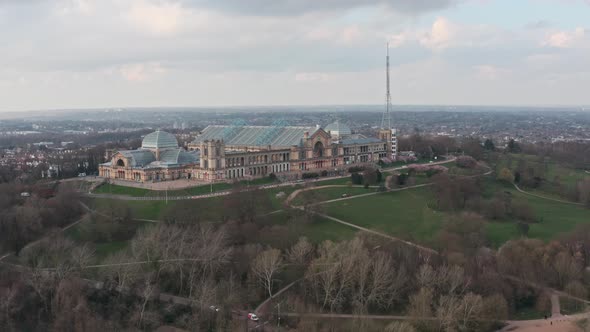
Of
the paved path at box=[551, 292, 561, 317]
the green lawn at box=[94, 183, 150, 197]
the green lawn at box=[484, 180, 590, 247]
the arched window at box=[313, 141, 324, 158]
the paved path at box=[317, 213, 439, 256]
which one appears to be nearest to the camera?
the paved path at box=[551, 292, 561, 317]

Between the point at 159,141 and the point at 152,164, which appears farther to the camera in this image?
the point at 159,141

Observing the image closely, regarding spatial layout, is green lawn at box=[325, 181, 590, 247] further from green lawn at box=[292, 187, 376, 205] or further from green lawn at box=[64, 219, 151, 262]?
green lawn at box=[64, 219, 151, 262]

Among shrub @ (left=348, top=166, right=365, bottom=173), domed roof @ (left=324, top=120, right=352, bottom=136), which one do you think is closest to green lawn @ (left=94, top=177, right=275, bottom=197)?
shrub @ (left=348, top=166, right=365, bottom=173)

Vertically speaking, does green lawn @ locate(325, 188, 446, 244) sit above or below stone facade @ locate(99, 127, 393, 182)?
below

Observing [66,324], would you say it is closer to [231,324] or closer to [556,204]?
[231,324]

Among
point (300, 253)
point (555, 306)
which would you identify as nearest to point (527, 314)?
point (555, 306)

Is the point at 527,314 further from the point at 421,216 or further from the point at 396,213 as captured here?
the point at 396,213
